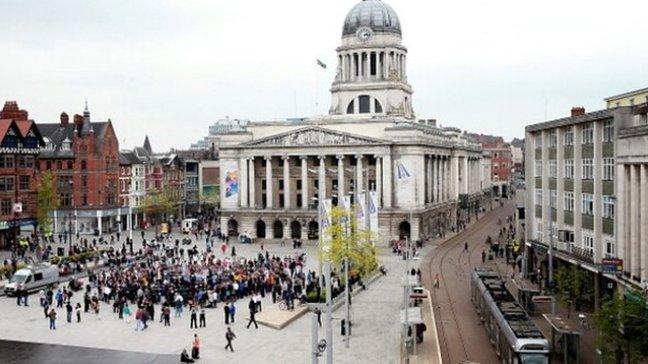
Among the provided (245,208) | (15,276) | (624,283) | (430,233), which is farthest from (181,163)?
(624,283)

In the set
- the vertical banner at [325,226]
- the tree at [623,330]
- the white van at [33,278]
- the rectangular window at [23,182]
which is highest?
the rectangular window at [23,182]

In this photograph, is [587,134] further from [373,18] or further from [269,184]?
[373,18]

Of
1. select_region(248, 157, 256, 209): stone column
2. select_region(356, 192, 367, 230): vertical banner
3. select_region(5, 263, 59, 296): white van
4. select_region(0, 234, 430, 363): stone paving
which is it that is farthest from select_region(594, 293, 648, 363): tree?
select_region(248, 157, 256, 209): stone column

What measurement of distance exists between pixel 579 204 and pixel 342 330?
19404 millimetres

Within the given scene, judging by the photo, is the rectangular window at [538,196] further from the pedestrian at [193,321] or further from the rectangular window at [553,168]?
the pedestrian at [193,321]

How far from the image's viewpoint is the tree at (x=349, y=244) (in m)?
50.9

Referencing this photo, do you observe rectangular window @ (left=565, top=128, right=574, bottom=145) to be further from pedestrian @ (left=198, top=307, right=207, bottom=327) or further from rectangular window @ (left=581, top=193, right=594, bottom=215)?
pedestrian @ (left=198, top=307, right=207, bottom=327)

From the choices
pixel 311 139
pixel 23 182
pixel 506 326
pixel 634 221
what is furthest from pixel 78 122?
pixel 506 326

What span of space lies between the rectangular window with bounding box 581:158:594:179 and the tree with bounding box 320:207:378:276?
46.6ft

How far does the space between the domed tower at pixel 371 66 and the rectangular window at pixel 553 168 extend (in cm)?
6249

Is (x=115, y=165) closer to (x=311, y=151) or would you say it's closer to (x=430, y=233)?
(x=311, y=151)

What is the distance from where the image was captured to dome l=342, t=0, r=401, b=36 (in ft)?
403

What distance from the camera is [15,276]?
56.1 m

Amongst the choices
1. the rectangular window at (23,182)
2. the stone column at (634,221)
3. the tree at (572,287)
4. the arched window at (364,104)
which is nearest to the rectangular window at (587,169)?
the tree at (572,287)
